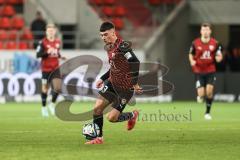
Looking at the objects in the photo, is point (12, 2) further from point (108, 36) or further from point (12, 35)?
point (108, 36)

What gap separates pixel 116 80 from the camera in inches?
514

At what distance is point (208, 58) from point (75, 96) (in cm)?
1013

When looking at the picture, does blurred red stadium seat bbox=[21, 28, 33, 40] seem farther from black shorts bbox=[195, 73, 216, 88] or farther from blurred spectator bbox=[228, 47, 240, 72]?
black shorts bbox=[195, 73, 216, 88]

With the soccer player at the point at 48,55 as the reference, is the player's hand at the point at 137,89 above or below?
above

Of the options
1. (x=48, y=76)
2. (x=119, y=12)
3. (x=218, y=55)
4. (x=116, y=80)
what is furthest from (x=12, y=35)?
(x=116, y=80)

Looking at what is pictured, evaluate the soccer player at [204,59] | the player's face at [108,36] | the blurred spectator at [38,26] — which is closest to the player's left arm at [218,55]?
the soccer player at [204,59]

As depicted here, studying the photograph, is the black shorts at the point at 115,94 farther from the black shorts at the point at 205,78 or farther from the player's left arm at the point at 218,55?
the black shorts at the point at 205,78

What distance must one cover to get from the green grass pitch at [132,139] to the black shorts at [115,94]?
25.1 inches

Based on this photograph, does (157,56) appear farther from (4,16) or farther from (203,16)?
(4,16)

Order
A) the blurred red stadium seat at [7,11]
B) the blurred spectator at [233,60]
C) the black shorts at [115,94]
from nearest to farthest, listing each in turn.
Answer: the black shorts at [115,94] → the blurred red stadium seat at [7,11] → the blurred spectator at [233,60]

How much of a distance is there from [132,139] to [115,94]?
3.71ft

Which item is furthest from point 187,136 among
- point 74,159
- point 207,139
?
point 74,159

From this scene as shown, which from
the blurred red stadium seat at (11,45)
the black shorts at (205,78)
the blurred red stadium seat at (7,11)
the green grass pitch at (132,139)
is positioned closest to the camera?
the green grass pitch at (132,139)

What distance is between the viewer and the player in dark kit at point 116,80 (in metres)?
12.7
